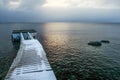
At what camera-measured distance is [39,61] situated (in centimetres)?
3656

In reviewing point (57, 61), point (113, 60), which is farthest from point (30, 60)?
point (113, 60)

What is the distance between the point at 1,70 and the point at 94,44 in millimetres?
49913

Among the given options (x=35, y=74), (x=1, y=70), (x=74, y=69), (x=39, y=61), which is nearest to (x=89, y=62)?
(x=74, y=69)

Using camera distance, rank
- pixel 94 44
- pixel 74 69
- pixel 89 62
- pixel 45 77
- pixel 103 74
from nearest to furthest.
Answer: pixel 45 77 → pixel 103 74 → pixel 74 69 → pixel 89 62 → pixel 94 44

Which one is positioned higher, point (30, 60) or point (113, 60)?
point (30, 60)

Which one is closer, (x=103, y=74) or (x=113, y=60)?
(x=103, y=74)

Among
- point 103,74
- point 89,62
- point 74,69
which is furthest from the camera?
point 89,62

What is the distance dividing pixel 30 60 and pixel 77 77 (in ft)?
44.0

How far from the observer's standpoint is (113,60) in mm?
47125

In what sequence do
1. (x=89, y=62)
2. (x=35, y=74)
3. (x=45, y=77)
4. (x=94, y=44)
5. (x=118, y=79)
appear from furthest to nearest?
(x=94, y=44)
(x=89, y=62)
(x=118, y=79)
(x=35, y=74)
(x=45, y=77)

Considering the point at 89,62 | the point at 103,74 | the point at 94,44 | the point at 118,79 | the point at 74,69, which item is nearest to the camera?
the point at 118,79

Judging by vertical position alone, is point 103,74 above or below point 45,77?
below

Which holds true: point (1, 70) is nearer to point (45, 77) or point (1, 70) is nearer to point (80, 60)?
point (45, 77)

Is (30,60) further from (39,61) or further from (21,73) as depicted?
(21,73)
